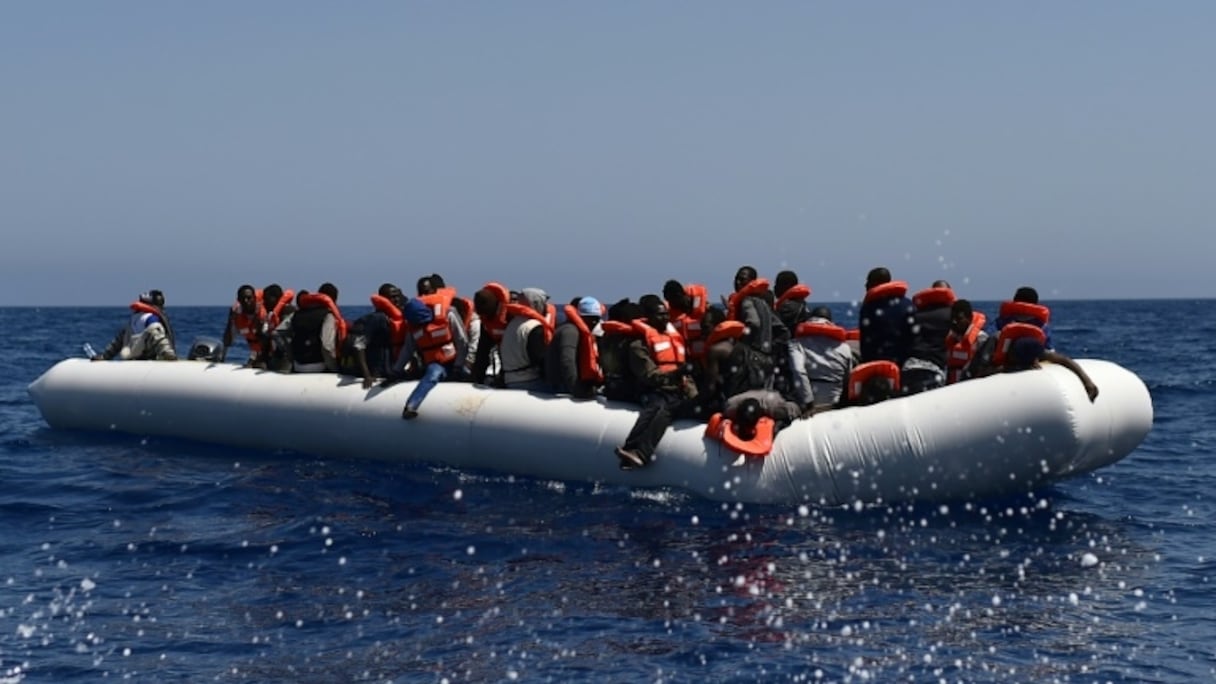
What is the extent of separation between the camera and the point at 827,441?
34.4 ft

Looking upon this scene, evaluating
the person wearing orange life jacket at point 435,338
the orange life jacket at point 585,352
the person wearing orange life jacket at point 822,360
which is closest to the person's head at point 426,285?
the person wearing orange life jacket at point 435,338

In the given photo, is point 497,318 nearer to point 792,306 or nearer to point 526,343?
point 526,343

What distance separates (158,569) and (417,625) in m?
2.50

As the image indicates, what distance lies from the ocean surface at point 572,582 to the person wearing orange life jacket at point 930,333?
1255 millimetres

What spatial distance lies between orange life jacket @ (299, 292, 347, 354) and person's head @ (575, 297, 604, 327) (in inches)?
121

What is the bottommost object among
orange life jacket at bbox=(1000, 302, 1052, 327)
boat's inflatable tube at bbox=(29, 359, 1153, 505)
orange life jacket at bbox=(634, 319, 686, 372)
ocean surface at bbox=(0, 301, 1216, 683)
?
ocean surface at bbox=(0, 301, 1216, 683)

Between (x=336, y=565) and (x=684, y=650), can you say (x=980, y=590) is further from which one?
(x=336, y=565)

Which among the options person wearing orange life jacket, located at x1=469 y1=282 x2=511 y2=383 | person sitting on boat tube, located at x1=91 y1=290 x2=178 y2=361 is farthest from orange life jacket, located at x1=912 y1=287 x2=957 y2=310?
person sitting on boat tube, located at x1=91 y1=290 x2=178 y2=361

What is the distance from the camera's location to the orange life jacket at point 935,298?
442 inches

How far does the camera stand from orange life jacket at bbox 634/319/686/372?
11.2 metres

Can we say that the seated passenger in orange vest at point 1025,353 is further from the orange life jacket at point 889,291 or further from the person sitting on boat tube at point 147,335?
the person sitting on boat tube at point 147,335

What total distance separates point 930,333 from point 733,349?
1778 millimetres

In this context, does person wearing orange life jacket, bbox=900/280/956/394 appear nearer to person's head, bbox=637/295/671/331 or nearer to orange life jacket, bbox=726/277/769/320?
orange life jacket, bbox=726/277/769/320

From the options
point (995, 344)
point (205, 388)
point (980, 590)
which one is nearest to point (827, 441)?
point (995, 344)
